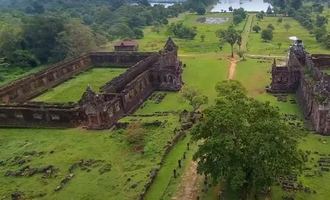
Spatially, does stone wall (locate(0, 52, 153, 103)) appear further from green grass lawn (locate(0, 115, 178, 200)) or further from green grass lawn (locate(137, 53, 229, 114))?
green grass lawn (locate(0, 115, 178, 200))

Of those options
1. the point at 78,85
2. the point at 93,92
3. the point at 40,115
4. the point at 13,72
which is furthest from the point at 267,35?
Answer: the point at 40,115

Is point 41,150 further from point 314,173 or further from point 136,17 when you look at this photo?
point 136,17

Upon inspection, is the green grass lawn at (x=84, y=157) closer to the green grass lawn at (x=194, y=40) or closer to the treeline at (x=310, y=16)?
the green grass lawn at (x=194, y=40)

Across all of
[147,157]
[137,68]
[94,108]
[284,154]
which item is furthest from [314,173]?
[137,68]

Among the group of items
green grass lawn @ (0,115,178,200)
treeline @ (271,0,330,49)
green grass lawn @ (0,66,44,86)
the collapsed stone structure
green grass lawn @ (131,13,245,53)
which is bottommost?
green grass lawn @ (0,115,178,200)

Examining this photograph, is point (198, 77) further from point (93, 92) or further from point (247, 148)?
point (247, 148)

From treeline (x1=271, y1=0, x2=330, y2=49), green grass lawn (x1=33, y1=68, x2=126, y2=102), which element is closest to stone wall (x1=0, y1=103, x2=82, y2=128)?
green grass lawn (x1=33, y1=68, x2=126, y2=102)

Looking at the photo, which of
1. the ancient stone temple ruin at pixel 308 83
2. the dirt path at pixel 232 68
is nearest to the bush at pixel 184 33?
the dirt path at pixel 232 68
